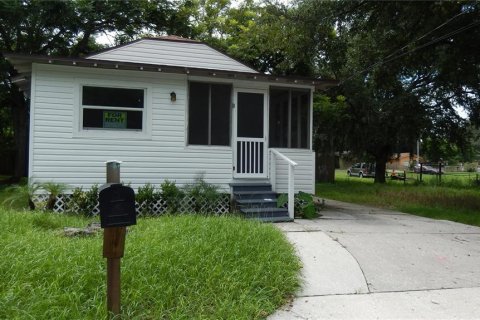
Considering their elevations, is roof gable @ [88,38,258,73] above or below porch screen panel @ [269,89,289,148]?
above

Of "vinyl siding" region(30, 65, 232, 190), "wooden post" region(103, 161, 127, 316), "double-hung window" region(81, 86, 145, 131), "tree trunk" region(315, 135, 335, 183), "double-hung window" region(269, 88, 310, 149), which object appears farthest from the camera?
"tree trunk" region(315, 135, 335, 183)

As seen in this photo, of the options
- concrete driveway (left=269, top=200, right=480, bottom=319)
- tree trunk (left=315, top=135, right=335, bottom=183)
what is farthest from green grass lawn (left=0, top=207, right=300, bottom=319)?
tree trunk (left=315, top=135, right=335, bottom=183)

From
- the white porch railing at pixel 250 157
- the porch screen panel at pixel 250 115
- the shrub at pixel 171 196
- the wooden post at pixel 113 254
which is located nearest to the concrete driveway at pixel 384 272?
the wooden post at pixel 113 254

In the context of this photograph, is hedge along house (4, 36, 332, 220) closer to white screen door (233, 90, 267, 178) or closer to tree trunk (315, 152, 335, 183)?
white screen door (233, 90, 267, 178)

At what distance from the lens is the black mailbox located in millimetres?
3066

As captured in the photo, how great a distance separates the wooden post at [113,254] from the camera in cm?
317

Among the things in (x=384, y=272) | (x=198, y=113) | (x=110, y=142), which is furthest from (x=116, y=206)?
(x=198, y=113)

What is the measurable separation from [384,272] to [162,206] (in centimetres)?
524

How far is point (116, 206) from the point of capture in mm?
3104

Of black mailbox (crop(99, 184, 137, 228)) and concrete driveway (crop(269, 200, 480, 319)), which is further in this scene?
concrete driveway (crop(269, 200, 480, 319))

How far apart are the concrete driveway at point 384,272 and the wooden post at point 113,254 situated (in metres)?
1.45

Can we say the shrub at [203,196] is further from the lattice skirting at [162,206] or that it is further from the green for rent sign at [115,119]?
the green for rent sign at [115,119]

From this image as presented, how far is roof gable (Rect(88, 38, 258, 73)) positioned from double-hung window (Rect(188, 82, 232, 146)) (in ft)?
4.61

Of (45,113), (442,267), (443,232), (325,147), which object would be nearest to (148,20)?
(325,147)
